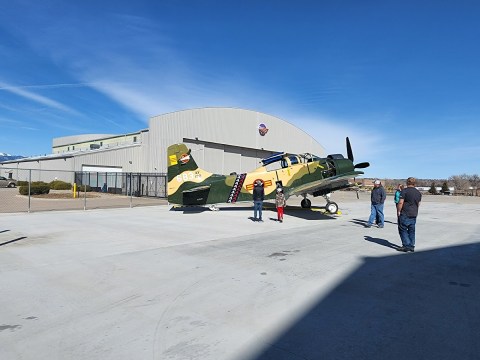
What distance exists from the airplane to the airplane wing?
0.06 meters

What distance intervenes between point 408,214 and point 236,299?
516cm

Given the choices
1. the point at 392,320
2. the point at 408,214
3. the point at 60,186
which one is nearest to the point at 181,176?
the point at 408,214

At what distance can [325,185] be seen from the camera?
14781mm

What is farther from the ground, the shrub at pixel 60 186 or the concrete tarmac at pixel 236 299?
the shrub at pixel 60 186

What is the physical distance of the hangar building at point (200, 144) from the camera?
110 ft

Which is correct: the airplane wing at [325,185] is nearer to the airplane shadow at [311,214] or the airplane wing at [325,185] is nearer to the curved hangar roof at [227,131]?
the airplane shadow at [311,214]

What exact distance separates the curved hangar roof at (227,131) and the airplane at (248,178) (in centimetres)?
1781

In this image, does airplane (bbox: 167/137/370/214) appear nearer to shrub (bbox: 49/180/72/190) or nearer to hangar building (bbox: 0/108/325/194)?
hangar building (bbox: 0/108/325/194)

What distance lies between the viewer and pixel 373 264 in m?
6.66

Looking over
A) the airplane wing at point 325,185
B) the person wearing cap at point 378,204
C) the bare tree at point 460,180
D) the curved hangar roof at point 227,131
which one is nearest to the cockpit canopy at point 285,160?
the airplane wing at point 325,185

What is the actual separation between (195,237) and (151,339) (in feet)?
20.3

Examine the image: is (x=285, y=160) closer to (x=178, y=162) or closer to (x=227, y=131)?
(x=178, y=162)

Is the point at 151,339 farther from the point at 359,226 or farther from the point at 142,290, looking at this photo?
the point at 359,226

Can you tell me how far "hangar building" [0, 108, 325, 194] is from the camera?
110 feet
